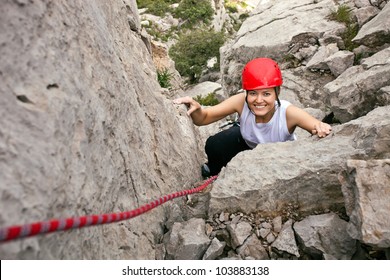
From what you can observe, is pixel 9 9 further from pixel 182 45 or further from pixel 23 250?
pixel 182 45

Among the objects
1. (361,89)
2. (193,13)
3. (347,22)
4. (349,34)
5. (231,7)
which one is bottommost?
(361,89)

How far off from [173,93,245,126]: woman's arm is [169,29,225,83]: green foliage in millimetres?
22794

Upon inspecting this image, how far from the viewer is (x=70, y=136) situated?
2250mm

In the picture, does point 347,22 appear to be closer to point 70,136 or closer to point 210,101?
point 210,101

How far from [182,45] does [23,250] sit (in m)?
28.7

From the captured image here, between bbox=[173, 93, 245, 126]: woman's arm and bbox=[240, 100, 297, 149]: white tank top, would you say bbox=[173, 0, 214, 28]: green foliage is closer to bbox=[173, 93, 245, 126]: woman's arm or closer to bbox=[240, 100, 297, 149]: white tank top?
bbox=[173, 93, 245, 126]: woman's arm

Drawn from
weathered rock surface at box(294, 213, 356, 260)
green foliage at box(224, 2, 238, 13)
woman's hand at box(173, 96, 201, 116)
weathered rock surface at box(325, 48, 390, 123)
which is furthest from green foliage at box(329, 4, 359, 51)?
green foliage at box(224, 2, 238, 13)

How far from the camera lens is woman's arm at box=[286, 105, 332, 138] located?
4340mm

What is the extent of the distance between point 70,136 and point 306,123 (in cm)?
333

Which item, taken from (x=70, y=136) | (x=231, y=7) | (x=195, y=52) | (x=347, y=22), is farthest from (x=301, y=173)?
(x=231, y=7)

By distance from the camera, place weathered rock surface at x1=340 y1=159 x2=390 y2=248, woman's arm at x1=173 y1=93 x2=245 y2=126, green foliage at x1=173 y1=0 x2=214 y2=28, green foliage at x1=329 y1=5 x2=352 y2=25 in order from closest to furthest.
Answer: weathered rock surface at x1=340 y1=159 x2=390 y2=248
woman's arm at x1=173 y1=93 x2=245 y2=126
green foliage at x1=329 y1=5 x2=352 y2=25
green foliage at x1=173 y1=0 x2=214 y2=28

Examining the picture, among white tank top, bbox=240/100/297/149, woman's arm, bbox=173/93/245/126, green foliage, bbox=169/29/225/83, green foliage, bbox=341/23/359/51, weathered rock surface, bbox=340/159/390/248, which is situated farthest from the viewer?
green foliage, bbox=169/29/225/83

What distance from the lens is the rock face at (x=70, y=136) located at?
5.99 feet

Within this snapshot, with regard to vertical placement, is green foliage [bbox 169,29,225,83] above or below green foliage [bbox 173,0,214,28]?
below
